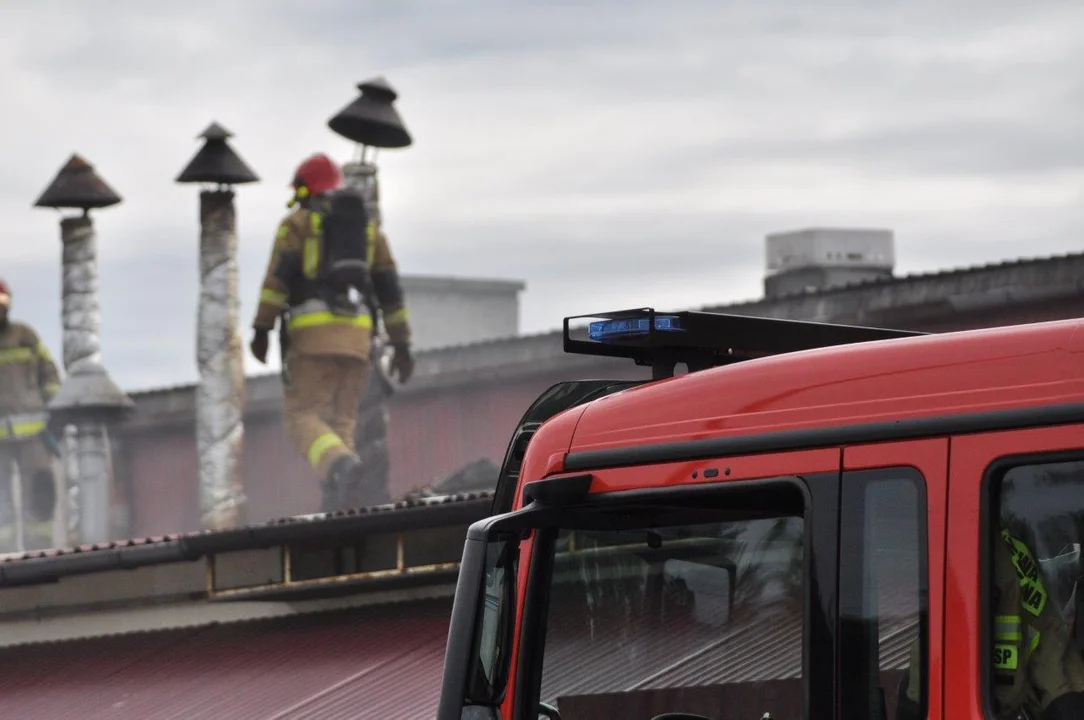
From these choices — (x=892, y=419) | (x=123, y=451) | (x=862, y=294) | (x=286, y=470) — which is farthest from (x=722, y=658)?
(x=123, y=451)

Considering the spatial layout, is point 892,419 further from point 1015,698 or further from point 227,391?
point 227,391

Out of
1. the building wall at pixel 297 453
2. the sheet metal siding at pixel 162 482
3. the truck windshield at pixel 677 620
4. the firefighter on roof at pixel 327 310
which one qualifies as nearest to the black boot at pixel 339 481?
the firefighter on roof at pixel 327 310

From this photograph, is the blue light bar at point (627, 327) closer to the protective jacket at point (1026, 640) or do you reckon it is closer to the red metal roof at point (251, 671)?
the protective jacket at point (1026, 640)

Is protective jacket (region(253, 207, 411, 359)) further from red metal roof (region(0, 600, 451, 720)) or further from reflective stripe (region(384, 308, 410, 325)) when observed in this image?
red metal roof (region(0, 600, 451, 720))

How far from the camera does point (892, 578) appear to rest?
4074mm

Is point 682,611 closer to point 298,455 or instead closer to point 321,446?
point 321,446

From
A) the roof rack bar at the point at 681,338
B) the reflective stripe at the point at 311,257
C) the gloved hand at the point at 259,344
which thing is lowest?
the gloved hand at the point at 259,344

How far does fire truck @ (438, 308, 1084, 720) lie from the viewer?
390 cm

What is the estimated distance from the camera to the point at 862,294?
16.7 metres

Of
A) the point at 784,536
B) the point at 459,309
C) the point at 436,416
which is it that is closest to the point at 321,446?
the point at 436,416

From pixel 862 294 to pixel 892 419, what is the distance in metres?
12.7

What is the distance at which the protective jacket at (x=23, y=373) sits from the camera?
23.8 m

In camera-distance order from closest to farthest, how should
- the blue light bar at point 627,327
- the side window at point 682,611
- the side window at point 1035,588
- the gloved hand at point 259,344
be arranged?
the side window at point 1035,588
the side window at point 682,611
the blue light bar at point 627,327
the gloved hand at point 259,344

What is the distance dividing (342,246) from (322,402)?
1.54 m
